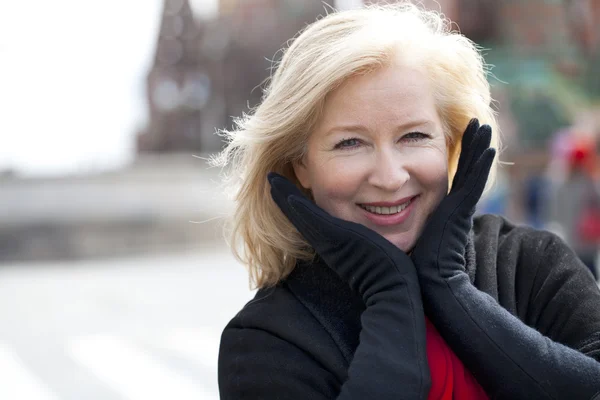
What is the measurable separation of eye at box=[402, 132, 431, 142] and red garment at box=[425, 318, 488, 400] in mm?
467

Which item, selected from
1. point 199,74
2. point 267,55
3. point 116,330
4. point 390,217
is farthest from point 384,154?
point 267,55

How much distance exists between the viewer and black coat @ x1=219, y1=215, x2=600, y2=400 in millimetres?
1815

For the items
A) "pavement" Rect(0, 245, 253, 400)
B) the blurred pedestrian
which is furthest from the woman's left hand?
the blurred pedestrian

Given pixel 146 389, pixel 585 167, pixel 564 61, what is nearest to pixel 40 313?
pixel 146 389

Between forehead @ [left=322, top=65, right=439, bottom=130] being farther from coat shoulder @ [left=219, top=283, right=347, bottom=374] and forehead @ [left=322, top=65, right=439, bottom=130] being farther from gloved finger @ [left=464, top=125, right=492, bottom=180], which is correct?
coat shoulder @ [left=219, top=283, right=347, bottom=374]

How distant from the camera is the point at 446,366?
1.83 metres

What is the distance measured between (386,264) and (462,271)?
18 centimetres

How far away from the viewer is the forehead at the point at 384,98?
1.87m

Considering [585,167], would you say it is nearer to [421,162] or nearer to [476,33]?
[421,162]

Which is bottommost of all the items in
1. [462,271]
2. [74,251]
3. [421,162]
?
[74,251]

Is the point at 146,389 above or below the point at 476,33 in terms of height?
below

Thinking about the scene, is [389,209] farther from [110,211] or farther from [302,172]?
[110,211]

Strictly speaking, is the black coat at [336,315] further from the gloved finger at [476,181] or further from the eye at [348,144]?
the eye at [348,144]

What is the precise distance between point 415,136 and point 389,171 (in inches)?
4.7
